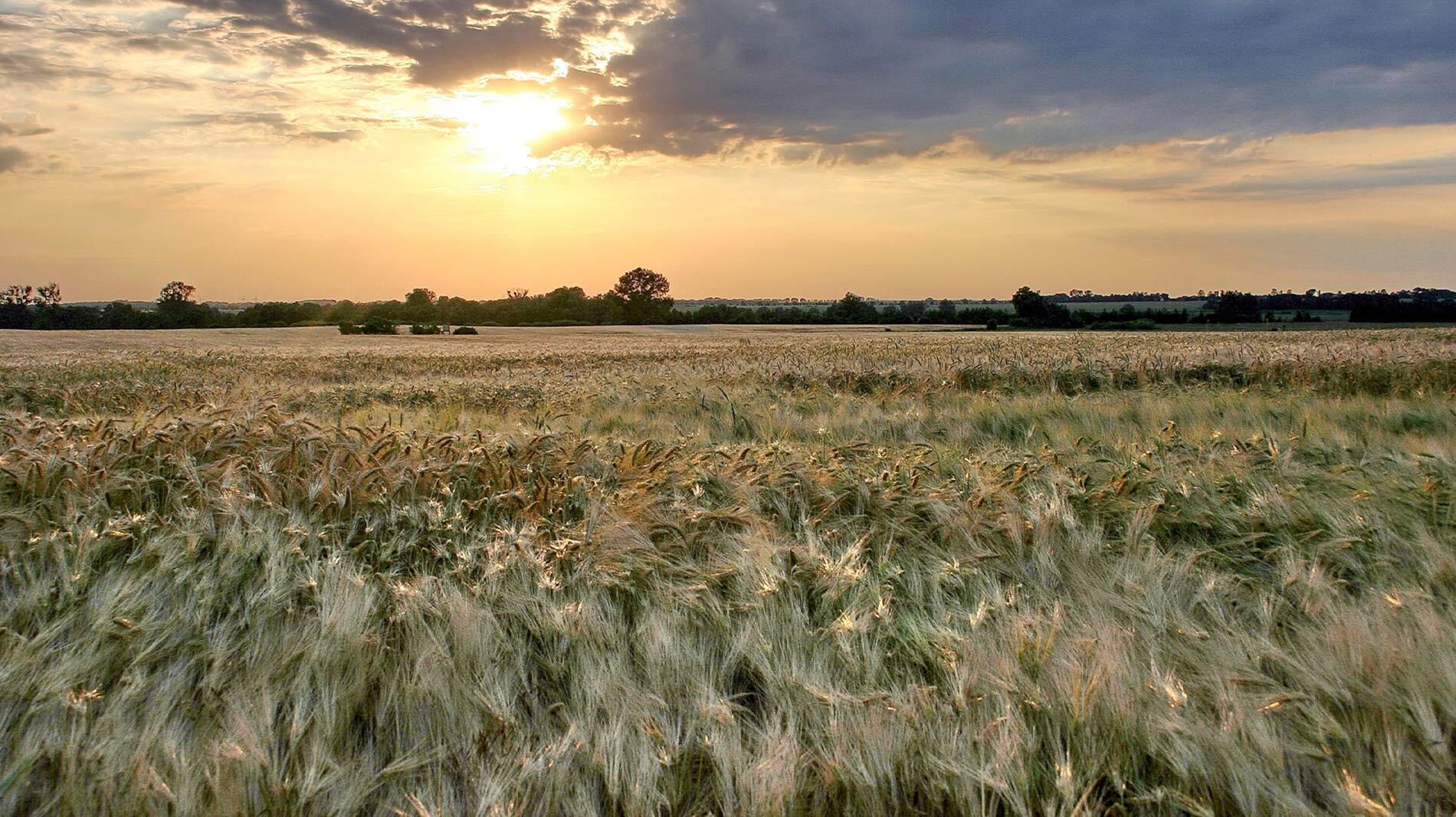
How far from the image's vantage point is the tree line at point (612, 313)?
206ft

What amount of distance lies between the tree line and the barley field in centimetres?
5398

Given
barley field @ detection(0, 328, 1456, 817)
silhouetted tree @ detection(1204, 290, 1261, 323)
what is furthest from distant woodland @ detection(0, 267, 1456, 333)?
barley field @ detection(0, 328, 1456, 817)

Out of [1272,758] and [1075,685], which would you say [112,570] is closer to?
[1075,685]

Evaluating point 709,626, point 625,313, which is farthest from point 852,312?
point 709,626

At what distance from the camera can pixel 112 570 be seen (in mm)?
2564

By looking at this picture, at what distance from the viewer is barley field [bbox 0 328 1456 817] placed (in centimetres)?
175

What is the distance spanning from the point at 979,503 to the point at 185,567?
318cm

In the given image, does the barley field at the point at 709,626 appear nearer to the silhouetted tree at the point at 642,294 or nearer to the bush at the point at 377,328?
the bush at the point at 377,328

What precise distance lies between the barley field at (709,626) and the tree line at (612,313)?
53979 millimetres

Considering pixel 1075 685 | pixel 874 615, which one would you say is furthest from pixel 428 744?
pixel 1075 685

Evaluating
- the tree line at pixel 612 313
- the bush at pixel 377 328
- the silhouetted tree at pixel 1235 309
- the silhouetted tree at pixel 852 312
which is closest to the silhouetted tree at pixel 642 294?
the tree line at pixel 612 313

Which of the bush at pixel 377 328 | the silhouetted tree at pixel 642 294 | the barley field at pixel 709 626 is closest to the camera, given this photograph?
the barley field at pixel 709 626

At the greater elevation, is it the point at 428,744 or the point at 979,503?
the point at 979,503

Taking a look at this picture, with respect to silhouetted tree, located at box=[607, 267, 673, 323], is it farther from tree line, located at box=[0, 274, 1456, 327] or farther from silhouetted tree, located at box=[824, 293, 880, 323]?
silhouetted tree, located at box=[824, 293, 880, 323]
